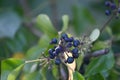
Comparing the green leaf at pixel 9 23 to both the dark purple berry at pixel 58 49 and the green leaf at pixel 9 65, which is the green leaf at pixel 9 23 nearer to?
the green leaf at pixel 9 65

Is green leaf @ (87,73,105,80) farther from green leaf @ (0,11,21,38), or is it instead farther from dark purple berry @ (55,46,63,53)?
green leaf @ (0,11,21,38)

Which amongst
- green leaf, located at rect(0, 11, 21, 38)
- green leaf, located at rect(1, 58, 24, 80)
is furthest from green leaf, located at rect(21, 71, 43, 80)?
green leaf, located at rect(0, 11, 21, 38)

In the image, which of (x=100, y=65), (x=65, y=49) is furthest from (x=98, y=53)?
(x=65, y=49)

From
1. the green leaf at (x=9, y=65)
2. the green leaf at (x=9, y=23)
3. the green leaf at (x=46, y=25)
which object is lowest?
the green leaf at (x=9, y=65)

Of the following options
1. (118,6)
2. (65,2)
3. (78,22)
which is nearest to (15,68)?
(118,6)

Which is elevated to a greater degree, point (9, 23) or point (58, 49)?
point (9, 23)

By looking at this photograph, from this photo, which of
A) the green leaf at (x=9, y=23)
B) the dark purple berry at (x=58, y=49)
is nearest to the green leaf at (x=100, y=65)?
the dark purple berry at (x=58, y=49)

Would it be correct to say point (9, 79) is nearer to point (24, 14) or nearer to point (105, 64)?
point (105, 64)

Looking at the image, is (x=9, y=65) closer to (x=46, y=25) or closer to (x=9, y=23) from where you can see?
→ (x=46, y=25)
